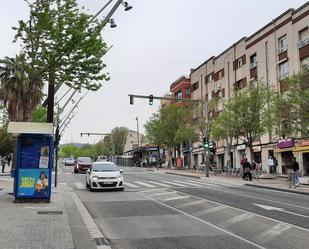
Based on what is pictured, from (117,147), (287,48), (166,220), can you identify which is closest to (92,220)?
(166,220)

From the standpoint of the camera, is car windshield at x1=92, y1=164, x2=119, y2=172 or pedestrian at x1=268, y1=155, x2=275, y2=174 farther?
pedestrian at x1=268, y1=155, x2=275, y2=174

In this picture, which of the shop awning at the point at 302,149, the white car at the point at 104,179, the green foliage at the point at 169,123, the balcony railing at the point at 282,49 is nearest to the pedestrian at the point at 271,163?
the shop awning at the point at 302,149

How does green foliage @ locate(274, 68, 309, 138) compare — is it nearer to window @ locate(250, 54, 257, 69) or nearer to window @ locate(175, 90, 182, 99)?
window @ locate(250, 54, 257, 69)

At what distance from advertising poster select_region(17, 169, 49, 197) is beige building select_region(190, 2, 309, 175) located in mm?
26013

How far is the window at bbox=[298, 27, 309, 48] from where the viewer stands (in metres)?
41.2

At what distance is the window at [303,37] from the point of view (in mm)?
41175

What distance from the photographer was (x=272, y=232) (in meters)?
11.1

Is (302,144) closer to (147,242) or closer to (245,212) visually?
(245,212)

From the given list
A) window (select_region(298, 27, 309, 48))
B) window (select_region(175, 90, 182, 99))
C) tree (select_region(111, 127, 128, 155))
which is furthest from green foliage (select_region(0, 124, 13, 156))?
tree (select_region(111, 127, 128, 155))

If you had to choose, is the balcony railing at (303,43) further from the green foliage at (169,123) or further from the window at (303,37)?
the green foliage at (169,123)

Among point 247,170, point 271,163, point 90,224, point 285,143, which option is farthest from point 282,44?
point 90,224

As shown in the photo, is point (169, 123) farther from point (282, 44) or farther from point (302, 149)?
point (302, 149)

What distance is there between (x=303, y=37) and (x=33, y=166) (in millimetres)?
A: 31856

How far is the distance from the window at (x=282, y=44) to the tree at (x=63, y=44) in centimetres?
3071
